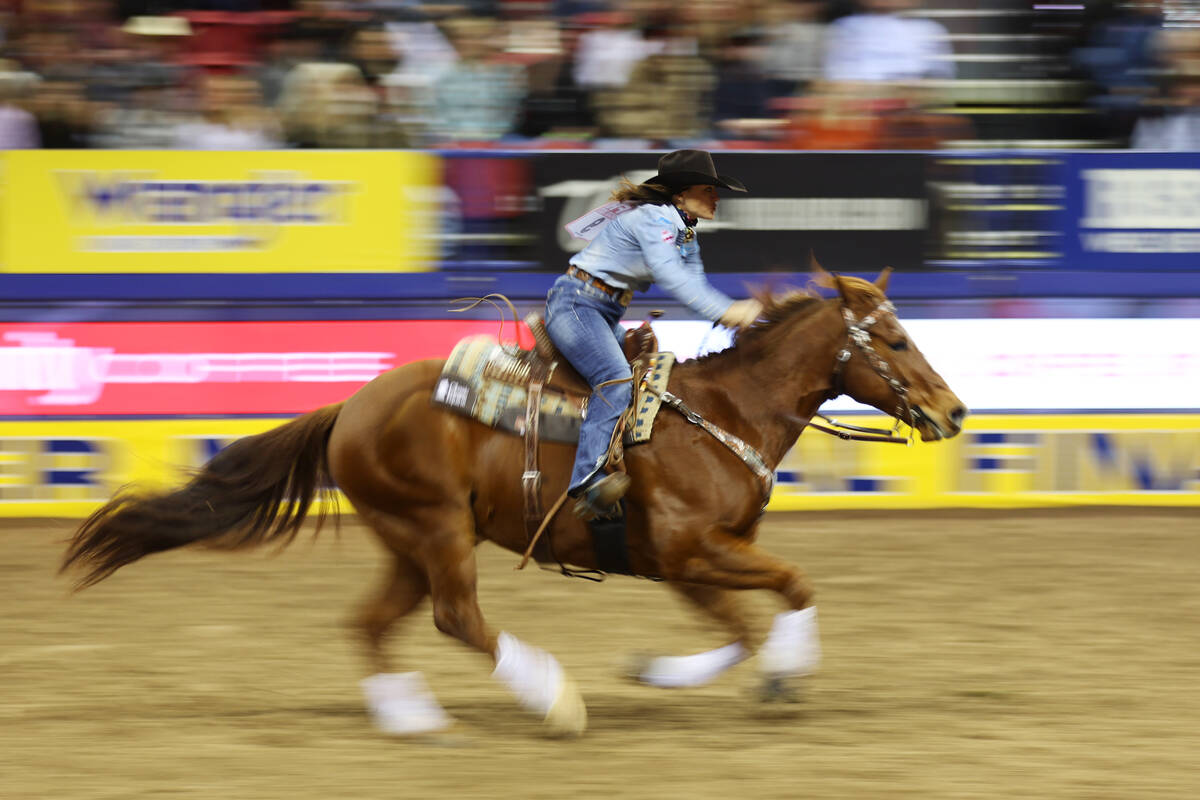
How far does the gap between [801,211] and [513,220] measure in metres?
1.83

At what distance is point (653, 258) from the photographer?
525cm

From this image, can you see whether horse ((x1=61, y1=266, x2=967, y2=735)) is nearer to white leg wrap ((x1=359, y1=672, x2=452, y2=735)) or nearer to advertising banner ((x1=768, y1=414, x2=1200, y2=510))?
white leg wrap ((x1=359, y1=672, x2=452, y2=735))

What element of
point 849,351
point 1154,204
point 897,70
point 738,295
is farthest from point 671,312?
point 849,351

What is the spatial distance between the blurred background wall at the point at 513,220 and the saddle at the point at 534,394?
342cm

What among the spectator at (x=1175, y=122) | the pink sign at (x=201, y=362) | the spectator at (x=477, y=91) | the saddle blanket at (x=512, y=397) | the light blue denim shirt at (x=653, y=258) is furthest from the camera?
the spectator at (x=1175, y=122)

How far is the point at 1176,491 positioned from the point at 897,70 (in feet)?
10.8

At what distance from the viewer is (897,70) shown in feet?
32.4

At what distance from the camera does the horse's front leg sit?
5.16 meters

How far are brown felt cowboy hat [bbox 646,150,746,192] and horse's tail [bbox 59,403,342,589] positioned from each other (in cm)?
153

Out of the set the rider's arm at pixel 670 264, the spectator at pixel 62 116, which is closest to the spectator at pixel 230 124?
the spectator at pixel 62 116

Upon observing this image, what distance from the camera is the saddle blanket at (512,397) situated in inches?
212

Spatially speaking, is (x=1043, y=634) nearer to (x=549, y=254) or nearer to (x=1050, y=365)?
(x=1050, y=365)

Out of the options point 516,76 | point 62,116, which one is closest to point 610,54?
point 516,76

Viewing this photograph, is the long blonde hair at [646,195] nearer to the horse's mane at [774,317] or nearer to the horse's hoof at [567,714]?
the horse's mane at [774,317]
